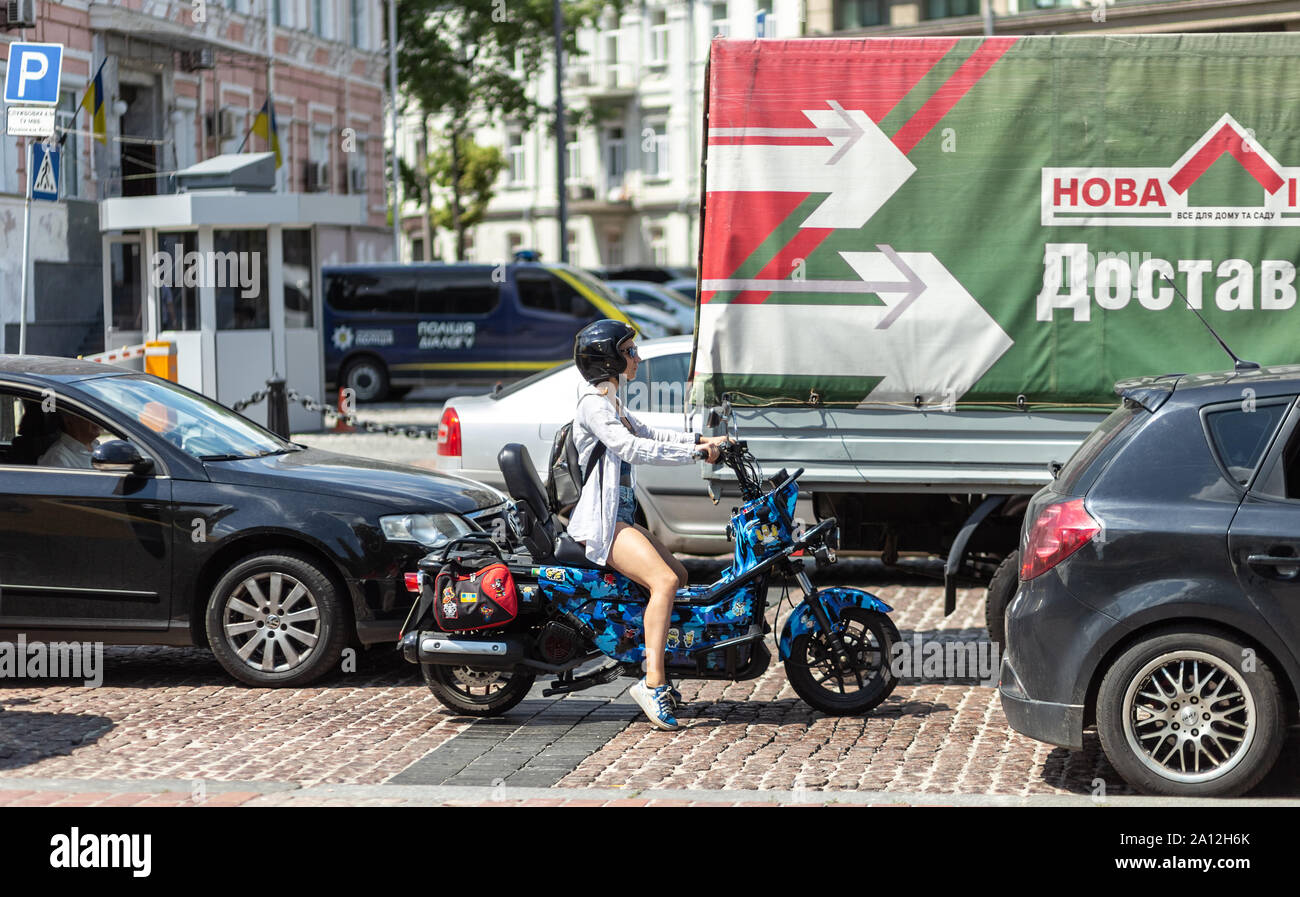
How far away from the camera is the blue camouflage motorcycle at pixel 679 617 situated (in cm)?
744

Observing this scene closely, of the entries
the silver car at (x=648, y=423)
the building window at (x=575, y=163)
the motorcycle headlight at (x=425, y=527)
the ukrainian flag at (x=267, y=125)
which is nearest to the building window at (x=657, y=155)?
the building window at (x=575, y=163)

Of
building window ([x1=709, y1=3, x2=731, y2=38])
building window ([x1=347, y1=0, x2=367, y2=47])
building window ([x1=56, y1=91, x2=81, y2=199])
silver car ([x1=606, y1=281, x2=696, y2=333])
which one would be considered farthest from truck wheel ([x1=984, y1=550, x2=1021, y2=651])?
building window ([x1=709, y1=3, x2=731, y2=38])

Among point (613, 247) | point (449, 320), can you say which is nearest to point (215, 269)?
point (449, 320)

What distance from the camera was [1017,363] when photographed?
28.9 feet

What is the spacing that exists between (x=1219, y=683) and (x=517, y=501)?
9.77 ft

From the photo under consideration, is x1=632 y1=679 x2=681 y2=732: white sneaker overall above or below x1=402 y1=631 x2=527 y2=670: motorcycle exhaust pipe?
below

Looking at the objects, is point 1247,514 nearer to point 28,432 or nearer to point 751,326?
point 751,326

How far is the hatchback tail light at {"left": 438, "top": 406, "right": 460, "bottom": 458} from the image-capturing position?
11.3 metres

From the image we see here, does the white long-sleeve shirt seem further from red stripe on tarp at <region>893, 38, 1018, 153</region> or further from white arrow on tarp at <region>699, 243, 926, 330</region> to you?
red stripe on tarp at <region>893, 38, 1018, 153</region>

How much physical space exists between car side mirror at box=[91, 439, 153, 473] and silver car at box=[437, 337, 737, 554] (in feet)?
10.1

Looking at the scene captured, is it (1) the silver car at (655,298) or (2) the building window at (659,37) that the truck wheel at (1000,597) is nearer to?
(1) the silver car at (655,298)

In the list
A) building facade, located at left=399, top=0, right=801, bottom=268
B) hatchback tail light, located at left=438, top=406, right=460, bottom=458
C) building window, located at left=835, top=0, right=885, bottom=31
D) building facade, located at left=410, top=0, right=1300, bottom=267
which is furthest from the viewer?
building facade, located at left=399, top=0, right=801, bottom=268

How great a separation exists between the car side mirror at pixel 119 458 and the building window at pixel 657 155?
57.1m
